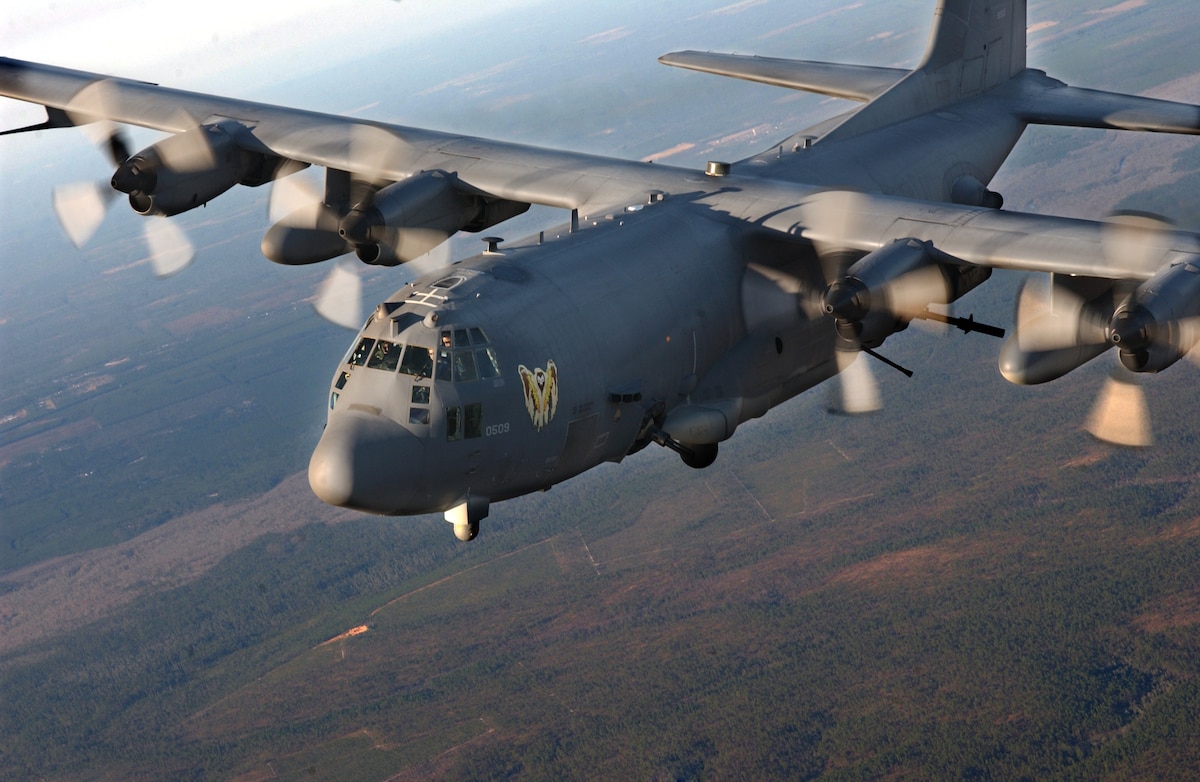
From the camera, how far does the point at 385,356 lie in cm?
2269

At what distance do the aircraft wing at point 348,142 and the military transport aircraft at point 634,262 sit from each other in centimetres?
9

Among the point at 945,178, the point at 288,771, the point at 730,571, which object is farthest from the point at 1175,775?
the point at 945,178

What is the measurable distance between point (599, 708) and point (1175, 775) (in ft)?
212

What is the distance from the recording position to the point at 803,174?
32.3 metres

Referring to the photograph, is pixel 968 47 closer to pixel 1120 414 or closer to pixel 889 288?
pixel 889 288

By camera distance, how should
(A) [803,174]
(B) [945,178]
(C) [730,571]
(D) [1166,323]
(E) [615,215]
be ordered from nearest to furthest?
(D) [1166,323], (E) [615,215], (A) [803,174], (B) [945,178], (C) [730,571]

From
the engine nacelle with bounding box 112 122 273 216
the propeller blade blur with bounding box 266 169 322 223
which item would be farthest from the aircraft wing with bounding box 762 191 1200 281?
the engine nacelle with bounding box 112 122 273 216

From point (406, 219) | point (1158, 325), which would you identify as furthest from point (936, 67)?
point (1158, 325)

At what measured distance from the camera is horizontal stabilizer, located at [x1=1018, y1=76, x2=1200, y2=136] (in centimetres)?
3422

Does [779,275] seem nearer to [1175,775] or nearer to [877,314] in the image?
[877,314]

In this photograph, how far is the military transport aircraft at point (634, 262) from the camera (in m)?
22.7

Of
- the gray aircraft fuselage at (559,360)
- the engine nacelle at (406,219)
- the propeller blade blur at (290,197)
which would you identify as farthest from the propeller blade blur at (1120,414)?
the propeller blade blur at (290,197)

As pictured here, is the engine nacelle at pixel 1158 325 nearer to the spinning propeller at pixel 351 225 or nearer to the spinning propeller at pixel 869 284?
the spinning propeller at pixel 869 284

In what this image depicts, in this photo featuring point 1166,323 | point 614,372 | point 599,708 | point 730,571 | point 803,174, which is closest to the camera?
point 1166,323
